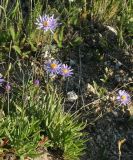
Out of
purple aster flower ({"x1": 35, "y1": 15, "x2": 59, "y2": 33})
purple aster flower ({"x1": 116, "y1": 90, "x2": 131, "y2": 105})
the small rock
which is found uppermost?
purple aster flower ({"x1": 35, "y1": 15, "x2": 59, "y2": 33})

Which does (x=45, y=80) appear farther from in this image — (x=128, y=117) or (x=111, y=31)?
(x=111, y=31)

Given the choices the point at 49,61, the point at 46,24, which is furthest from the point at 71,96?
the point at 46,24

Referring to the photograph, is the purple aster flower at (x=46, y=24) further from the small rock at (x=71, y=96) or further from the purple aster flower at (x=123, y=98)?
the purple aster flower at (x=123, y=98)

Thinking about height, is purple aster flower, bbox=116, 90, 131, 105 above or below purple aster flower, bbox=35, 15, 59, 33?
below

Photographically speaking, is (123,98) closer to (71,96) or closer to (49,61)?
(71,96)

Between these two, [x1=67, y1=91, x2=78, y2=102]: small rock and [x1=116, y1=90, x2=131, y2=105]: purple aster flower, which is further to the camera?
[x1=67, y1=91, x2=78, y2=102]: small rock

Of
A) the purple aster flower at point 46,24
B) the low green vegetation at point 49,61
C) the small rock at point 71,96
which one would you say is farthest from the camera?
the small rock at point 71,96

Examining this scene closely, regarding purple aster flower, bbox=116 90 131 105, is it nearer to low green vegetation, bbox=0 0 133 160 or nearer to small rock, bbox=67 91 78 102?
low green vegetation, bbox=0 0 133 160

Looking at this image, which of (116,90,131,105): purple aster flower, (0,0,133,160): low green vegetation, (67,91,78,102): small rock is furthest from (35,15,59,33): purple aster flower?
(116,90,131,105): purple aster flower

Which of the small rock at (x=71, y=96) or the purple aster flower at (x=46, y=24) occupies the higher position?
the purple aster flower at (x=46, y=24)

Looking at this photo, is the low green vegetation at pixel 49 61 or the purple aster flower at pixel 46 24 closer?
the low green vegetation at pixel 49 61

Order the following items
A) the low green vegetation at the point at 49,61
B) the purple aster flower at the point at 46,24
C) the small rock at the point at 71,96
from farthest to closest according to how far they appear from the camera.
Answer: the small rock at the point at 71,96, the purple aster flower at the point at 46,24, the low green vegetation at the point at 49,61

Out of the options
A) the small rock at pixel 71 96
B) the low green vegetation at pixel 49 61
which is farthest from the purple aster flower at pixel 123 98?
the small rock at pixel 71 96
